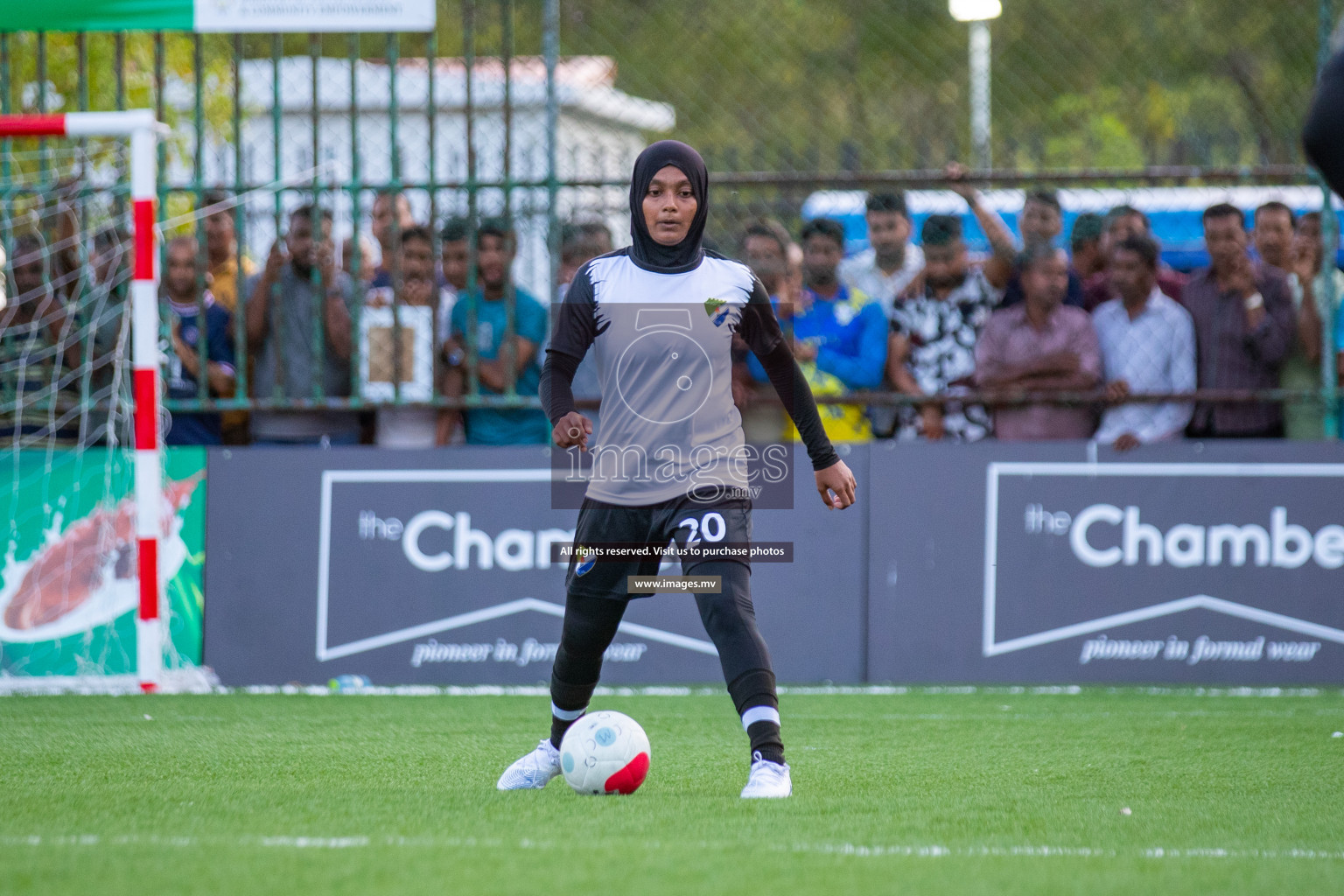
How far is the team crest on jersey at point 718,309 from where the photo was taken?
16.0 ft

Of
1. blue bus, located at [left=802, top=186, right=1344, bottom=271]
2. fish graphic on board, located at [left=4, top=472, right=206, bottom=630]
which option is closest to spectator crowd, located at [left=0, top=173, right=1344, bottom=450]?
blue bus, located at [left=802, top=186, right=1344, bottom=271]

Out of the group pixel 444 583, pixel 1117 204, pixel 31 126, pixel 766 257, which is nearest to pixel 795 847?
pixel 444 583

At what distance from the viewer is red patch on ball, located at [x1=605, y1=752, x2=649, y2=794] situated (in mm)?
4672

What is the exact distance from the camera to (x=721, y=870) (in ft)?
11.5

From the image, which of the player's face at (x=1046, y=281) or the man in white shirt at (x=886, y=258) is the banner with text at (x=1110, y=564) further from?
the man in white shirt at (x=886, y=258)

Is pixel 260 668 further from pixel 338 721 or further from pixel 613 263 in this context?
pixel 613 263

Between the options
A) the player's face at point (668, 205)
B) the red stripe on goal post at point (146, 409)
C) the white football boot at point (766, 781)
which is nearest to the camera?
the white football boot at point (766, 781)

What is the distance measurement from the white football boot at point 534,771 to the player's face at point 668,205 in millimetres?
1689

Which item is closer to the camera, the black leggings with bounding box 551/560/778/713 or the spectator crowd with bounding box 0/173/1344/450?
the black leggings with bounding box 551/560/778/713

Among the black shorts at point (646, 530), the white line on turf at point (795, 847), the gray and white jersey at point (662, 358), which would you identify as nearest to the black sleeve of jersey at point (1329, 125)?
the white line on turf at point (795, 847)

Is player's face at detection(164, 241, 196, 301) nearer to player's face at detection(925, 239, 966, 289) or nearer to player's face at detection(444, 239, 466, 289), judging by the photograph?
player's face at detection(444, 239, 466, 289)

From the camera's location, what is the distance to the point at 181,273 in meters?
8.60

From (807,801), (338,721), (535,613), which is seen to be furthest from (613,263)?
(535,613)

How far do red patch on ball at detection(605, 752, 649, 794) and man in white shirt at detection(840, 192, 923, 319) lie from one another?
4225 millimetres
